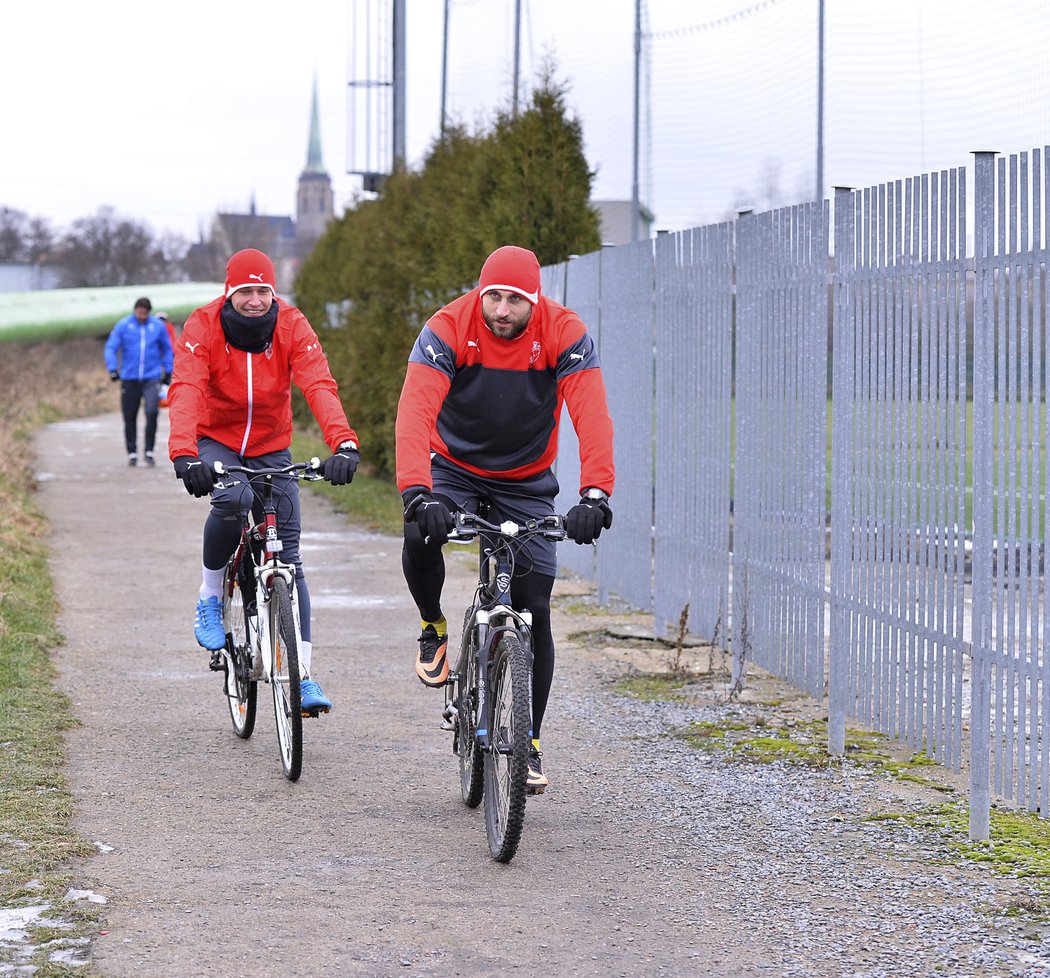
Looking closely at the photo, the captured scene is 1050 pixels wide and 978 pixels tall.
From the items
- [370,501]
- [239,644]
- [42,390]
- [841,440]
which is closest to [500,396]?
[841,440]

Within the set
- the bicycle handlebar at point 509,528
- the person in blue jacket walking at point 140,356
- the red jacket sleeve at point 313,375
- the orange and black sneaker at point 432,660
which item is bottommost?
the orange and black sneaker at point 432,660

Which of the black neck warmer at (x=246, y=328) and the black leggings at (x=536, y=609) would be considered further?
the black neck warmer at (x=246, y=328)

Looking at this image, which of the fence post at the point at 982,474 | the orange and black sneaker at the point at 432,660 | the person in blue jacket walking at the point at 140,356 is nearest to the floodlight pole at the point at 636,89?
the person in blue jacket walking at the point at 140,356

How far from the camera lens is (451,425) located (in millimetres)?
6184

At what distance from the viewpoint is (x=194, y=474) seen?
658 centimetres

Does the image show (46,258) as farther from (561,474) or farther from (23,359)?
(561,474)

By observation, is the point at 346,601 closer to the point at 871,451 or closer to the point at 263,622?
the point at 263,622

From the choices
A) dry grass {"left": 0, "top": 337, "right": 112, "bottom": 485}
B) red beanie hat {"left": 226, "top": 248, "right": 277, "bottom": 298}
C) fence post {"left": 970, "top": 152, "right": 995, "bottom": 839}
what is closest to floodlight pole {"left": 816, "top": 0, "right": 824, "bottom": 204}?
dry grass {"left": 0, "top": 337, "right": 112, "bottom": 485}

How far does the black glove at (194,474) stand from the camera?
657cm

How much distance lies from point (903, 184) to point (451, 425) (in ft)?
6.08

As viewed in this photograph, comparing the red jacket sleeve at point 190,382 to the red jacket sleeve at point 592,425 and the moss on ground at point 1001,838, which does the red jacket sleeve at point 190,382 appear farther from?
the moss on ground at point 1001,838

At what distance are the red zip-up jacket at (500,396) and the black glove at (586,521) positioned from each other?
19cm

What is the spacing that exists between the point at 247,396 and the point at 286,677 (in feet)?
4.21

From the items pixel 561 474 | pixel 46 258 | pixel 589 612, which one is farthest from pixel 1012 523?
pixel 46 258
